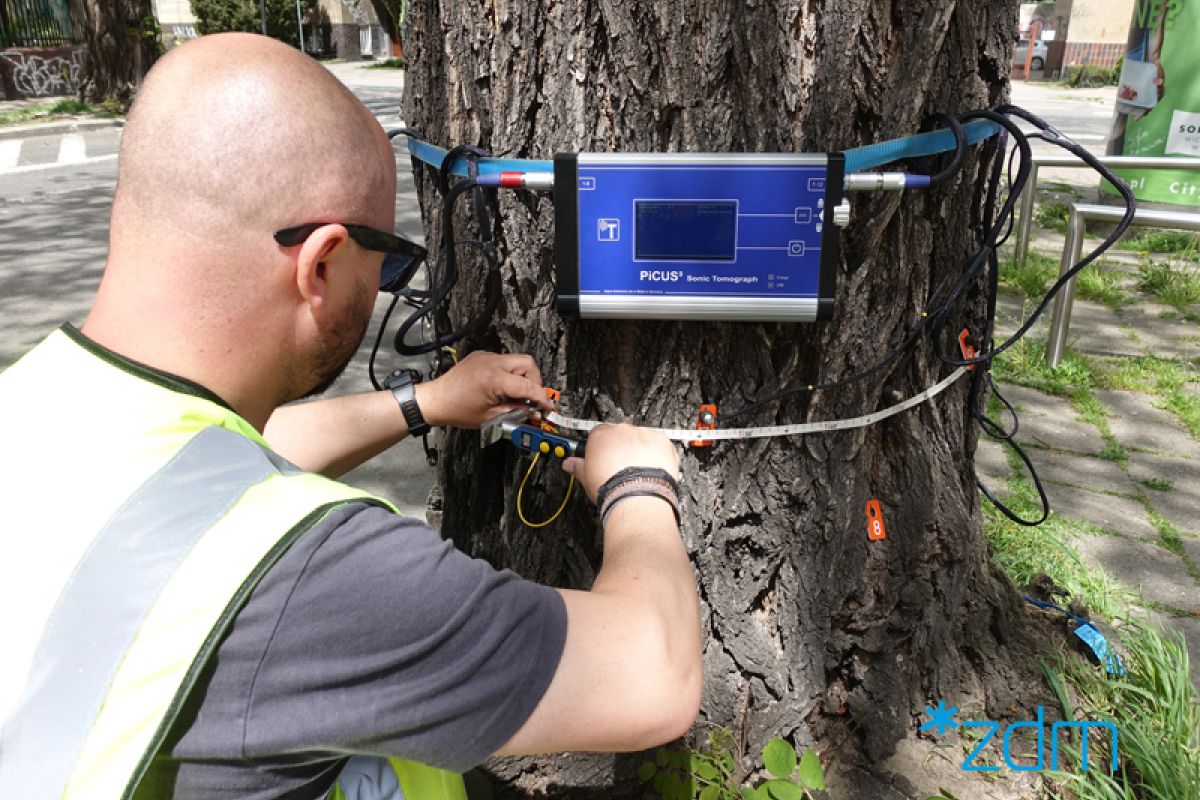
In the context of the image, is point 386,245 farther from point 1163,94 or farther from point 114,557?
point 1163,94

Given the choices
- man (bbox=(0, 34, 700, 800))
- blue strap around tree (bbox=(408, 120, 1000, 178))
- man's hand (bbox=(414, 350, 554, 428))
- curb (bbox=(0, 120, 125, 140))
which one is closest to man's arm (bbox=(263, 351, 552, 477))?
man's hand (bbox=(414, 350, 554, 428))

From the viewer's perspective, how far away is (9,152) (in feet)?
37.9

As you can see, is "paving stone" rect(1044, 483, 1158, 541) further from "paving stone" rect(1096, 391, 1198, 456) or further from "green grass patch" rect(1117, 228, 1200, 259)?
"green grass patch" rect(1117, 228, 1200, 259)

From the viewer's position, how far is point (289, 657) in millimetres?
1044

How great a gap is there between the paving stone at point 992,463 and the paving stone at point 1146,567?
441 mm

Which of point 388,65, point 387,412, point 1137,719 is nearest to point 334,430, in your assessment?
point 387,412

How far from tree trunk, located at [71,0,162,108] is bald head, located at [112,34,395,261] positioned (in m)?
16.0

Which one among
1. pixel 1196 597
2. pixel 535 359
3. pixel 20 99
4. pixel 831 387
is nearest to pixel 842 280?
pixel 831 387

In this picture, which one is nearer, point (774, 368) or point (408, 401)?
point (774, 368)

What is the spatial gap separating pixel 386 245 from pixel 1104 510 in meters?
3.13

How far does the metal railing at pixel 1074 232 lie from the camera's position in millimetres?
4500

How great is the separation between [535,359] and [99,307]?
2.78 feet

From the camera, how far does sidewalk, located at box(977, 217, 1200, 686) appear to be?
3.15 metres

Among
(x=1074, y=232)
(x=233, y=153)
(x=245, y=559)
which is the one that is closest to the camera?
(x=245, y=559)
